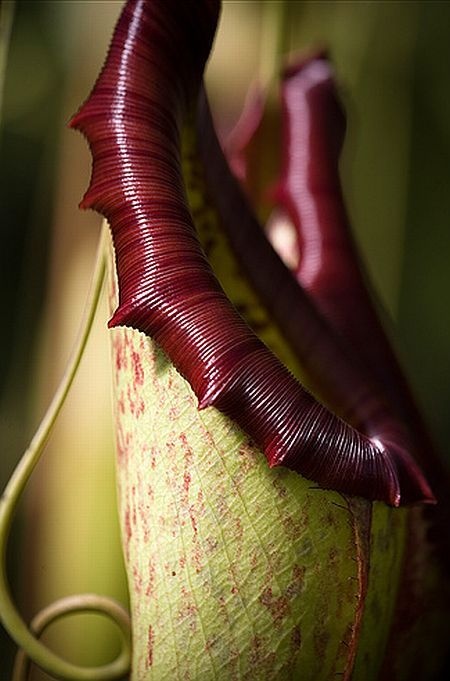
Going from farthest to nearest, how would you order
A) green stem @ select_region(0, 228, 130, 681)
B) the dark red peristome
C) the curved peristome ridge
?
1. the dark red peristome
2. green stem @ select_region(0, 228, 130, 681)
3. the curved peristome ridge

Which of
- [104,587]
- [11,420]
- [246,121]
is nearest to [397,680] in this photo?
[104,587]

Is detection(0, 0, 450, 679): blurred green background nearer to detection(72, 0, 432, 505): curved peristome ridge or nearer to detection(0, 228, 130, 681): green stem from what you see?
detection(0, 228, 130, 681): green stem

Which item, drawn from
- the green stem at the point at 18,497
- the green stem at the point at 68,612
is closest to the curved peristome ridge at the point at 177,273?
the green stem at the point at 18,497

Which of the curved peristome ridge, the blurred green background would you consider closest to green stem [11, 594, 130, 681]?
the blurred green background

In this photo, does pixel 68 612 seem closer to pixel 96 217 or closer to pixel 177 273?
pixel 177 273

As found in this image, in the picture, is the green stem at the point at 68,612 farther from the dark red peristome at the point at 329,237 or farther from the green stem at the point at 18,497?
the dark red peristome at the point at 329,237

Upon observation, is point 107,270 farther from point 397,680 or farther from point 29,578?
point 397,680
